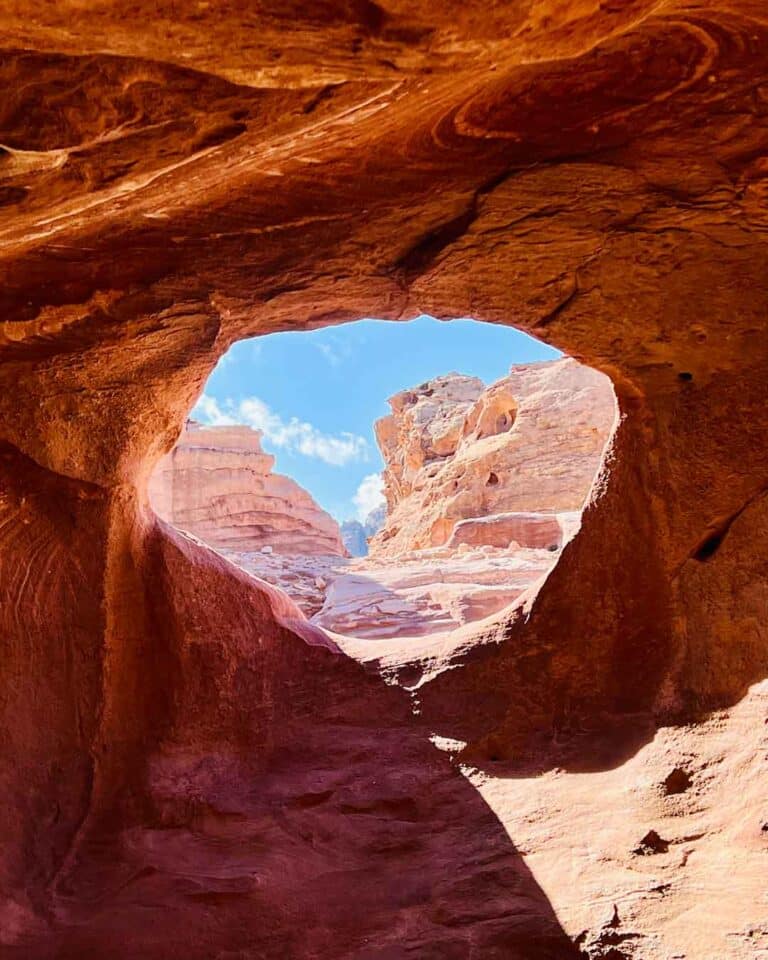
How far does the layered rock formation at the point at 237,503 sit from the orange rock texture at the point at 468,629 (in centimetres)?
2133

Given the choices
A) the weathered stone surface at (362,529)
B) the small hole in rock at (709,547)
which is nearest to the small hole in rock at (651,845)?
the small hole in rock at (709,547)

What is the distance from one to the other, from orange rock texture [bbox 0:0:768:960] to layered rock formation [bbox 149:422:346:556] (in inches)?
840

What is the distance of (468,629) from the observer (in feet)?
19.4

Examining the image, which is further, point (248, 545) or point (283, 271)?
point (248, 545)

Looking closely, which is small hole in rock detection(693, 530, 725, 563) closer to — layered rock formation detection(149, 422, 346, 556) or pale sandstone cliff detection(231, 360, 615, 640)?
pale sandstone cliff detection(231, 360, 615, 640)

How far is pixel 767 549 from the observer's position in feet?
13.8

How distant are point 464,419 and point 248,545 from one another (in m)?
9.49

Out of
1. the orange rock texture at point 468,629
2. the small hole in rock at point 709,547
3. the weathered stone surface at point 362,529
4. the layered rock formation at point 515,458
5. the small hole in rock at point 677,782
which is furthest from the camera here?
the weathered stone surface at point 362,529

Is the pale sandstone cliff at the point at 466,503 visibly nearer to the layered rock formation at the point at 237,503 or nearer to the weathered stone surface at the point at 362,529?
the layered rock formation at the point at 237,503

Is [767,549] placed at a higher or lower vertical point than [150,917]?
higher

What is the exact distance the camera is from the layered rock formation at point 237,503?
26625mm

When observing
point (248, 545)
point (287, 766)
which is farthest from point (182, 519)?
point (287, 766)

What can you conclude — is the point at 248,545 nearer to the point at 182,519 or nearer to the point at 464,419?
the point at 182,519

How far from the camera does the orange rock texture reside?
2643mm
